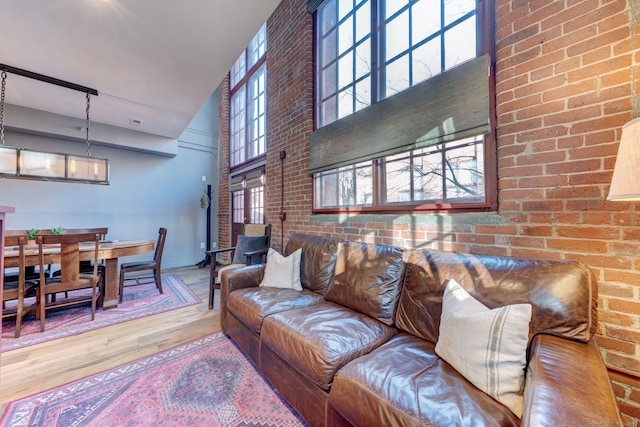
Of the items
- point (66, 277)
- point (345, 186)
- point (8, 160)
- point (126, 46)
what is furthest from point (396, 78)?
point (8, 160)

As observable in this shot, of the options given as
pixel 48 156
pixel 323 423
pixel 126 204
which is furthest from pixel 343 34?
pixel 126 204

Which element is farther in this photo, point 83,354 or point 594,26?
point 83,354

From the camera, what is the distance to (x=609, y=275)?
3.83ft

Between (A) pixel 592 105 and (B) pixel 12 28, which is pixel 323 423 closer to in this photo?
(A) pixel 592 105

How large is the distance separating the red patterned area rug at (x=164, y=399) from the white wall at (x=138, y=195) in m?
3.74

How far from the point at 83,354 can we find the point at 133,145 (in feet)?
12.4

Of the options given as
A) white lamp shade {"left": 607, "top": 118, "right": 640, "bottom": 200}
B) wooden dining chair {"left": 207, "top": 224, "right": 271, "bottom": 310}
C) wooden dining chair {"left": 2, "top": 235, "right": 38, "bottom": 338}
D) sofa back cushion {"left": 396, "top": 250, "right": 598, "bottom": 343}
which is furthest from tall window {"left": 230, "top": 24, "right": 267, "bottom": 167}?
white lamp shade {"left": 607, "top": 118, "right": 640, "bottom": 200}

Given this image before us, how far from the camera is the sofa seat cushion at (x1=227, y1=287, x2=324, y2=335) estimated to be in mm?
1818

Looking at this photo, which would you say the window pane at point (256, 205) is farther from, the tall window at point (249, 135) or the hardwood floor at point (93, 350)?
the hardwood floor at point (93, 350)

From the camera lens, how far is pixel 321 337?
137 centimetres

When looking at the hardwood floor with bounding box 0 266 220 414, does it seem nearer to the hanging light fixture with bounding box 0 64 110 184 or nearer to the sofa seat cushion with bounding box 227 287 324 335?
the sofa seat cushion with bounding box 227 287 324 335

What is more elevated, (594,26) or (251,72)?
(251,72)

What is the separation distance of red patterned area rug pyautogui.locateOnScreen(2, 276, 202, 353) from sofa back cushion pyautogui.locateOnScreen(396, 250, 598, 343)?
2.90m

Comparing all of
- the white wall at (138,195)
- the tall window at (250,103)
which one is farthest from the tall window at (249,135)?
the white wall at (138,195)
